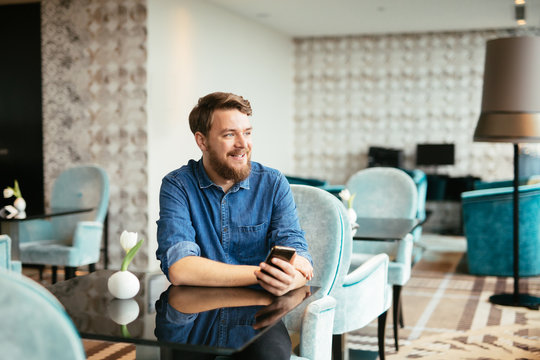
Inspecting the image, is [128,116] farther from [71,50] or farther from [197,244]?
[197,244]

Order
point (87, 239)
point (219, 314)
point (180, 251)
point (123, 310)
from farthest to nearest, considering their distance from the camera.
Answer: point (87, 239)
point (180, 251)
point (123, 310)
point (219, 314)

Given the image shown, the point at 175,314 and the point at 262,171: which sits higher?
the point at 262,171

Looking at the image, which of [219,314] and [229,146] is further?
[229,146]

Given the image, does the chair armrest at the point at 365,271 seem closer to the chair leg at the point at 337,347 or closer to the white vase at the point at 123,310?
the chair leg at the point at 337,347

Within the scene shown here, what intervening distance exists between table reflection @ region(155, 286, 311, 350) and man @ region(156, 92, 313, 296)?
0.73ft

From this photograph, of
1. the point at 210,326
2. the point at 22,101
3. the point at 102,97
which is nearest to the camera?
the point at 210,326

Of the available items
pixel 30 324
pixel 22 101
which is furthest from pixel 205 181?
pixel 22 101

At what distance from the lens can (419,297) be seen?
5.02 meters

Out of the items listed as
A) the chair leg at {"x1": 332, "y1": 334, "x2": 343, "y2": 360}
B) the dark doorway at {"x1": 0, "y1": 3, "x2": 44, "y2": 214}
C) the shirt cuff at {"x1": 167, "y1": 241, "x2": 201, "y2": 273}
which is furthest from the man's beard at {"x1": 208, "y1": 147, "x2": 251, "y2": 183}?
the dark doorway at {"x1": 0, "y1": 3, "x2": 44, "y2": 214}

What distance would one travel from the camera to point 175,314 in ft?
5.17

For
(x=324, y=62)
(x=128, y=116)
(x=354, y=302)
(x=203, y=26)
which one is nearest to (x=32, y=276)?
(x=128, y=116)

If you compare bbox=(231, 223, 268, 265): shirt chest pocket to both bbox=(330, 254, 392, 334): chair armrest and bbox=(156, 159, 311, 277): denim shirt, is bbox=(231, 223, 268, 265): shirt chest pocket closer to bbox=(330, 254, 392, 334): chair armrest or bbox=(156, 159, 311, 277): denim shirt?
bbox=(156, 159, 311, 277): denim shirt

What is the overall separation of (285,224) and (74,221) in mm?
3087

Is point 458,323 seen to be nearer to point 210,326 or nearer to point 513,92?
point 513,92
